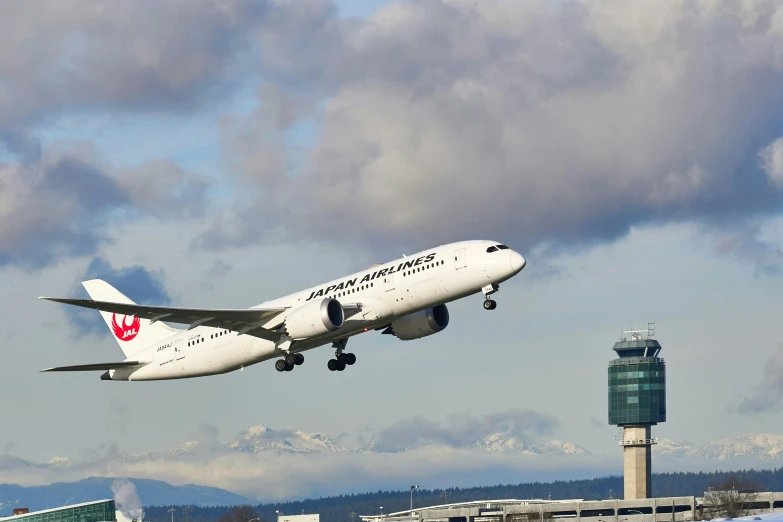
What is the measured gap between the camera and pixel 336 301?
71062mm

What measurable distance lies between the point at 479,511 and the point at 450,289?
5128 inches

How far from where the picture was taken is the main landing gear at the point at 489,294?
68.3 m

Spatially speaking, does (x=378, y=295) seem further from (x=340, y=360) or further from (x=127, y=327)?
(x=127, y=327)

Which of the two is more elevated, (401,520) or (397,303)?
(397,303)

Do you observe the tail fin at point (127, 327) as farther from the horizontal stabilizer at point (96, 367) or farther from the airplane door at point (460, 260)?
the airplane door at point (460, 260)

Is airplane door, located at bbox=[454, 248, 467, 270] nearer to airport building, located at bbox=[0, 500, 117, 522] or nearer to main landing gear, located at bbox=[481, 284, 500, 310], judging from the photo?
main landing gear, located at bbox=[481, 284, 500, 310]

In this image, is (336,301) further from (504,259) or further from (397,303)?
(504,259)

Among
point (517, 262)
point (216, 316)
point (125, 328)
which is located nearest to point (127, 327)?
point (125, 328)

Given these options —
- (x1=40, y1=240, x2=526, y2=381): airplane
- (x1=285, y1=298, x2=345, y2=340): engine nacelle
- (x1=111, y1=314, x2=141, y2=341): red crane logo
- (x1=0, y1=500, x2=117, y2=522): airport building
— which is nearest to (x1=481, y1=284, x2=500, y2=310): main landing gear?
(x1=40, y1=240, x2=526, y2=381): airplane

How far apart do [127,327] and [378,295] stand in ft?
92.5

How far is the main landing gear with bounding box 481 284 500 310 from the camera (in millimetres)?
68312

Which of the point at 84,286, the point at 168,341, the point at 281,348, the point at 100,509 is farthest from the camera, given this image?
the point at 100,509

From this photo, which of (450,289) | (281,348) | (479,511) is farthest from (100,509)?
(450,289)

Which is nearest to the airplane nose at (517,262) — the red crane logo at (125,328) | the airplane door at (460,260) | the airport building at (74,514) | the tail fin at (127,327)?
the airplane door at (460,260)
